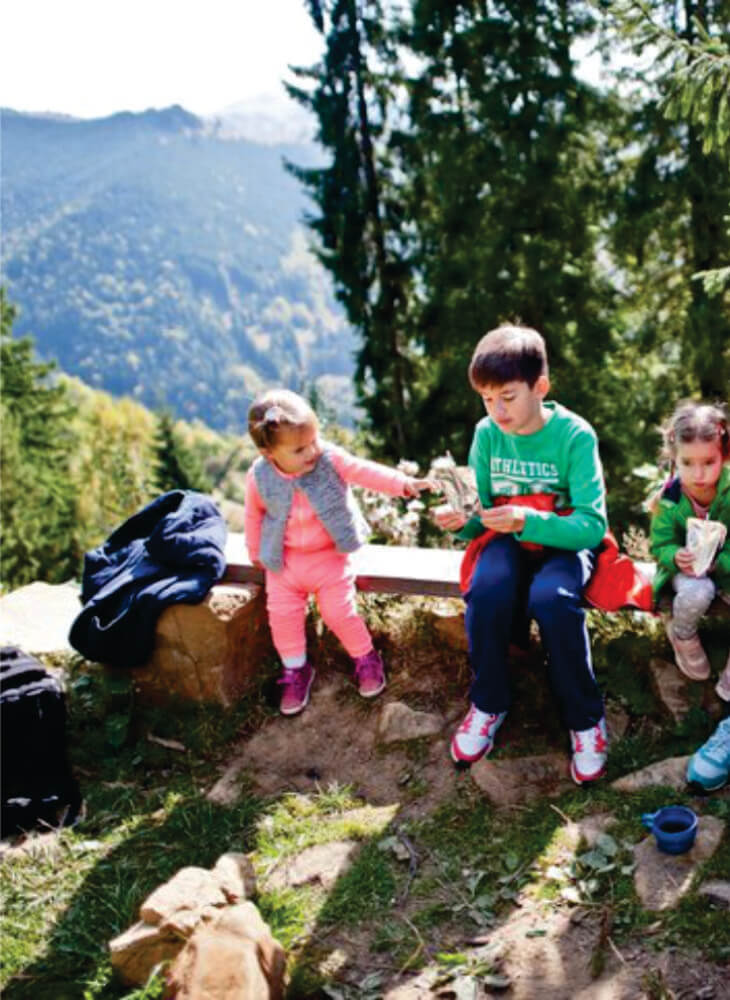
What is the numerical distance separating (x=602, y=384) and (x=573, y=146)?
148 inches

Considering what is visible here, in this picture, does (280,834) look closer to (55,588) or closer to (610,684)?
(610,684)

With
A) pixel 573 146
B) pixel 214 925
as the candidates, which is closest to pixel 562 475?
pixel 214 925

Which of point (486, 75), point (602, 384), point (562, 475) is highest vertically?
point (486, 75)

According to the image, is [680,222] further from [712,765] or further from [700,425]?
[712,765]

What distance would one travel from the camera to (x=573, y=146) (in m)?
13.5

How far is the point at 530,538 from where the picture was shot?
3.27 metres

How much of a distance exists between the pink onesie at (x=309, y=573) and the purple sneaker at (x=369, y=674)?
0.04 m

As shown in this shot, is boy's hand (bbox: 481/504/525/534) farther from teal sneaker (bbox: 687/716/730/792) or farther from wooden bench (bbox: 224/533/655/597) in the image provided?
teal sneaker (bbox: 687/716/730/792)

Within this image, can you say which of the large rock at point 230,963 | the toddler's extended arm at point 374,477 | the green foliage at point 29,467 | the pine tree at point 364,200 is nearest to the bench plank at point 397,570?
the toddler's extended arm at point 374,477

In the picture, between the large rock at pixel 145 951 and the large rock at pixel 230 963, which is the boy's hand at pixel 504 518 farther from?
the large rock at pixel 145 951

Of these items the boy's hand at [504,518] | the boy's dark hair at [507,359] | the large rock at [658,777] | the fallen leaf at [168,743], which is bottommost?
the fallen leaf at [168,743]

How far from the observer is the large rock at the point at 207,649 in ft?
13.6

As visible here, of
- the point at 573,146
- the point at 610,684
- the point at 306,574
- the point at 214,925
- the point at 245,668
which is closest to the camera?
the point at 214,925

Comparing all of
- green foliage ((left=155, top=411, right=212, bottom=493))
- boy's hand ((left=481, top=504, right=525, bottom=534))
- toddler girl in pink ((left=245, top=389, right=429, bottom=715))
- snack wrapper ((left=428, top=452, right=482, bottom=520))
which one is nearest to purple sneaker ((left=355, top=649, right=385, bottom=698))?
toddler girl in pink ((left=245, top=389, right=429, bottom=715))
